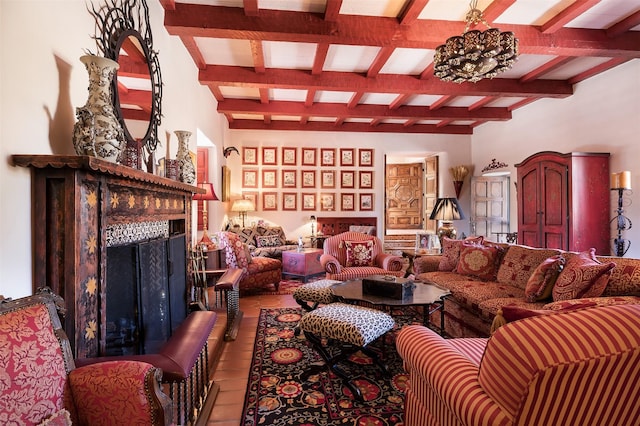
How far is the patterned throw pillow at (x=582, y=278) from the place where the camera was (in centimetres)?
219

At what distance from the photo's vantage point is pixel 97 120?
140cm

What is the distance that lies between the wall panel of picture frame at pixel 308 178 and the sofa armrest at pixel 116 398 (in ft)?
19.4

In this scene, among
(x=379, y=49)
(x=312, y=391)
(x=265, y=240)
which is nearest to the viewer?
(x=312, y=391)

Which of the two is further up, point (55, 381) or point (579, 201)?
point (579, 201)

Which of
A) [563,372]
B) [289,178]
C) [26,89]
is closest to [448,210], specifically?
[289,178]

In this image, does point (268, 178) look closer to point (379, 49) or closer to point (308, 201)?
point (308, 201)

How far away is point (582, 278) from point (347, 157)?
5.39 meters

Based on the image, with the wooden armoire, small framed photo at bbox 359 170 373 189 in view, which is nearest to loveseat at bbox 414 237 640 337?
the wooden armoire

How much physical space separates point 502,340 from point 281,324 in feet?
9.25

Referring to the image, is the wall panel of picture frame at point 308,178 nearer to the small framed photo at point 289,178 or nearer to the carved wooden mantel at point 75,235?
the small framed photo at point 289,178

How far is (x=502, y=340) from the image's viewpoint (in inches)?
37.4

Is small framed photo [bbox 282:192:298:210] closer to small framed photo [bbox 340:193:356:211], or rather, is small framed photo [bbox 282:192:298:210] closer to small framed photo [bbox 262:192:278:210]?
small framed photo [bbox 262:192:278:210]

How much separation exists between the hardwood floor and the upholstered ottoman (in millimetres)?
493

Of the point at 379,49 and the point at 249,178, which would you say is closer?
the point at 379,49
